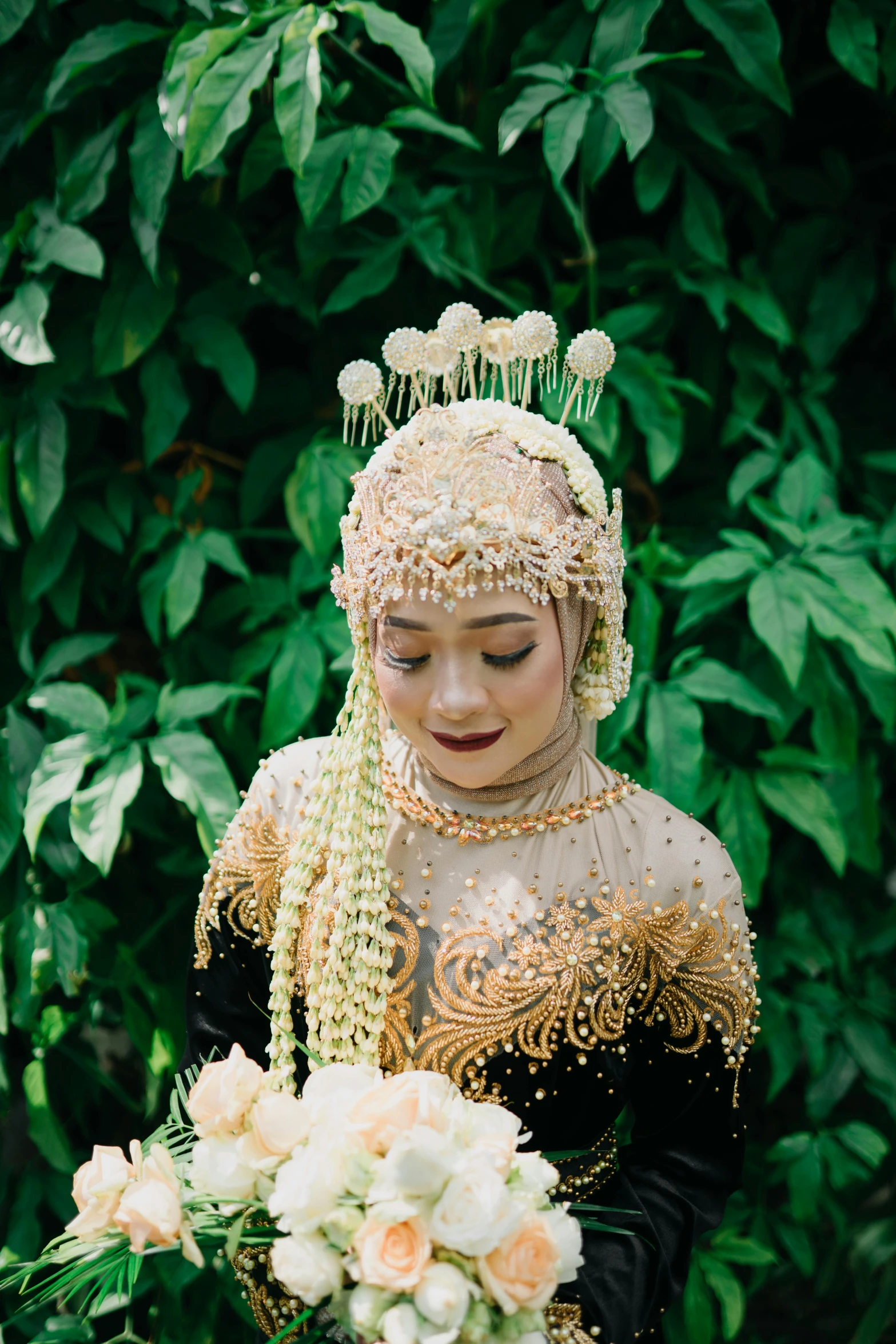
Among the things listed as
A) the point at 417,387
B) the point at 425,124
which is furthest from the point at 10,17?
the point at 417,387

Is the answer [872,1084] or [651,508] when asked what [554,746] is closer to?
[651,508]

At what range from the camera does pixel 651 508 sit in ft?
6.98

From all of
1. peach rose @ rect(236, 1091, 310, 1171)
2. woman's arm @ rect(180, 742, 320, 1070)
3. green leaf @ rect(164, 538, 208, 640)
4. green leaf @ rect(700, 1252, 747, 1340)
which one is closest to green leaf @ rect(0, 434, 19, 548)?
green leaf @ rect(164, 538, 208, 640)

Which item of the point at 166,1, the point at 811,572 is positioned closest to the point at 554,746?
the point at 811,572

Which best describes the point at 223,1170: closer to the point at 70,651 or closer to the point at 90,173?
the point at 70,651

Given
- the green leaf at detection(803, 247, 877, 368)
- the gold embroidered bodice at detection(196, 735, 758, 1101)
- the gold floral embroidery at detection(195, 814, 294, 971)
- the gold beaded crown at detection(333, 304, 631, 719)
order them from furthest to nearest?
the green leaf at detection(803, 247, 877, 368) → the gold floral embroidery at detection(195, 814, 294, 971) → the gold embroidered bodice at detection(196, 735, 758, 1101) → the gold beaded crown at detection(333, 304, 631, 719)

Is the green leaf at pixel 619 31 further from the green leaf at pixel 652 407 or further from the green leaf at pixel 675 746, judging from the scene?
the green leaf at pixel 675 746

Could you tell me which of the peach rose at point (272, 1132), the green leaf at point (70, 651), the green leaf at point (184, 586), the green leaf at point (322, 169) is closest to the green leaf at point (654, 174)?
the green leaf at point (322, 169)

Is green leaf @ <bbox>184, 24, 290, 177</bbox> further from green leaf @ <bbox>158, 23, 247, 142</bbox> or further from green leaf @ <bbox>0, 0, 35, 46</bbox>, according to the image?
green leaf @ <bbox>0, 0, 35, 46</bbox>

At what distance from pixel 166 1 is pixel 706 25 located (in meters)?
0.84

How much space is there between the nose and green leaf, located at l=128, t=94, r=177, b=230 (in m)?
0.98

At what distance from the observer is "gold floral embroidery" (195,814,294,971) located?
141 cm

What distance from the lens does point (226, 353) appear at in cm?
189

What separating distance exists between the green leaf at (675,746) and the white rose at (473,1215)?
871 millimetres
